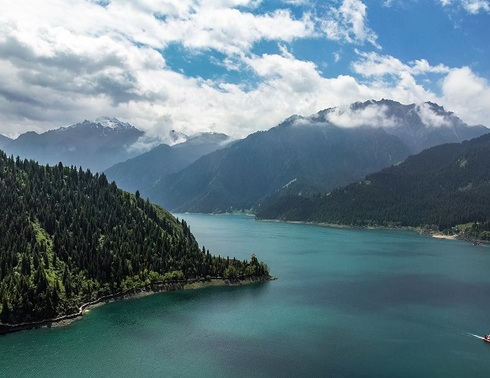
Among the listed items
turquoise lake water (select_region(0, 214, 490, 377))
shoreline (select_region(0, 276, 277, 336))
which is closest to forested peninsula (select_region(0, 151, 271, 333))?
shoreline (select_region(0, 276, 277, 336))

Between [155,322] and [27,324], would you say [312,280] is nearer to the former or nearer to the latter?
[155,322]

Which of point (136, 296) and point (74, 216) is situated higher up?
point (74, 216)

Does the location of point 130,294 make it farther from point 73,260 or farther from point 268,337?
point 268,337

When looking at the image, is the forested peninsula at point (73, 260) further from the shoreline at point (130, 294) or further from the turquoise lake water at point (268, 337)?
the turquoise lake water at point (268, 337)

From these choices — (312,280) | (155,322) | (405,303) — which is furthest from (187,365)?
(312,280)

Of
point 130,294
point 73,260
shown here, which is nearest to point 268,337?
point 130,294

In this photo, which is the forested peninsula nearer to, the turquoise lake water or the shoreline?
the shoreline

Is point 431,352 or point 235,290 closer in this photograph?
point 431,352
